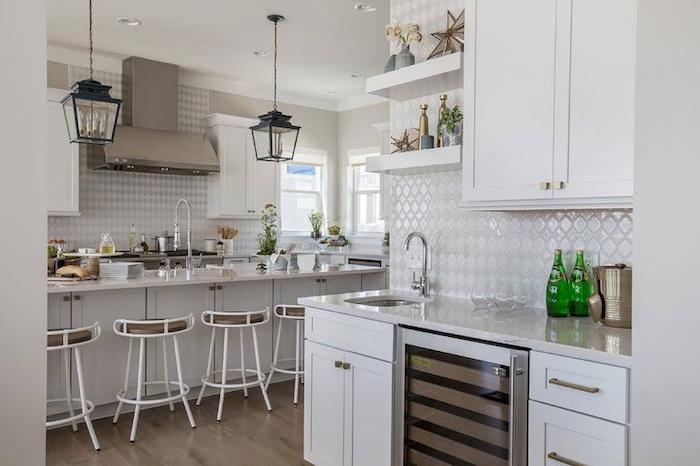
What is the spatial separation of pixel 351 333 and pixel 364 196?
566cm

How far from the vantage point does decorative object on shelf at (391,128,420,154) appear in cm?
323

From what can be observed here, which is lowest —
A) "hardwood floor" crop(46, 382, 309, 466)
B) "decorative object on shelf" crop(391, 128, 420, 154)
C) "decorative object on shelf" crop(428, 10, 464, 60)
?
"hardwood floor" crop(46, 382, 309, 466)

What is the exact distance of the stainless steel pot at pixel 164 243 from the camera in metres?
6.77

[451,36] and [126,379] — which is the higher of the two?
[451,36]

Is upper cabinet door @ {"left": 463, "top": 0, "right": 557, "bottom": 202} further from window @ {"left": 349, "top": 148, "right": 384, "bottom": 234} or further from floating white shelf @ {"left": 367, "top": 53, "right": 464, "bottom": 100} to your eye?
window @ {"left": 349, "top": 148, "right": 384, "bottom": 234}

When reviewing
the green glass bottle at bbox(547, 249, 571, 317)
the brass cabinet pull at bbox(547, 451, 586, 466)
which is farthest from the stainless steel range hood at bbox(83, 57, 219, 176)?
the brass cabinet pull at bbox(547, 451, 586, 466)

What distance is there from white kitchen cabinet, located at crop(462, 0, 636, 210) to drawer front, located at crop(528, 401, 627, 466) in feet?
2.60

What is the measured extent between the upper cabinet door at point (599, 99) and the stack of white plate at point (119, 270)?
10.00 ft

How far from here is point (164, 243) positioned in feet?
22.2

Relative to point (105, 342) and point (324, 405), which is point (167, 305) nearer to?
point (105, 342)

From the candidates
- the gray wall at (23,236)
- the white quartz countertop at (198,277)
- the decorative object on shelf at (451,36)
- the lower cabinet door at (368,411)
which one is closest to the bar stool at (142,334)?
the white quartz countertop at (198,277)

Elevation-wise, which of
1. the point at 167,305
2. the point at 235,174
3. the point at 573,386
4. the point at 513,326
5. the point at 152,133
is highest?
the point at 152,133

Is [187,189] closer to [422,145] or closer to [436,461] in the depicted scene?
[422,145]

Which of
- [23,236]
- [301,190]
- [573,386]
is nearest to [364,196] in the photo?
[301,190]
